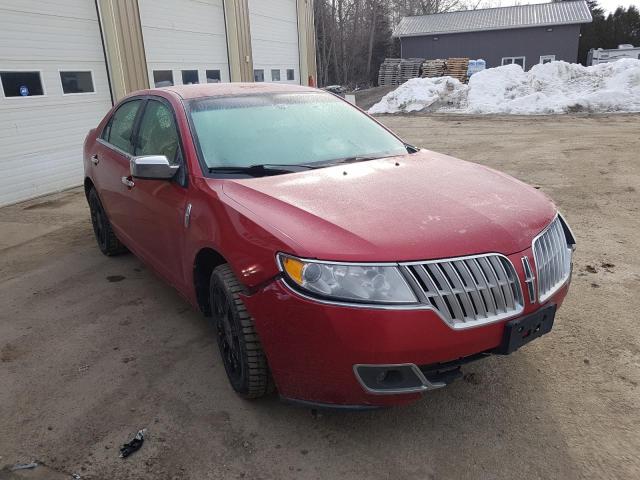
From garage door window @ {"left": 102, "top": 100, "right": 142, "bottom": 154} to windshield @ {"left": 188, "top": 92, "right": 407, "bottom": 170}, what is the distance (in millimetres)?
960

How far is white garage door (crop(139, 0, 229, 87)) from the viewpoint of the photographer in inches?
433

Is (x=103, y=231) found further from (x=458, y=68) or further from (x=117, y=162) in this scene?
(x=458, y=68)

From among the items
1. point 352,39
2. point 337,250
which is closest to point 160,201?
point 337,250

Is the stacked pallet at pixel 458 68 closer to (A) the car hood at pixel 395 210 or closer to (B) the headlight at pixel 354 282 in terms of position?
(A) the car hood at pixel 395 210

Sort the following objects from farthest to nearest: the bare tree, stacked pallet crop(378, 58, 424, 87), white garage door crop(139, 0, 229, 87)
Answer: the bare tree
stacked pallet crop(378, 58, 424, 87)
white garage door crop(139, 0, 229, 87)

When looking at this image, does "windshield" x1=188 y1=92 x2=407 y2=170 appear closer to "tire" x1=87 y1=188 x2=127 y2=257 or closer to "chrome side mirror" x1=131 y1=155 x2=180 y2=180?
"chrome side mirror" x1=131 y1=155 x2=180 y2=180

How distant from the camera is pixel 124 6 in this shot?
32.7 feet

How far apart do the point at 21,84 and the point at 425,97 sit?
15.9 metres

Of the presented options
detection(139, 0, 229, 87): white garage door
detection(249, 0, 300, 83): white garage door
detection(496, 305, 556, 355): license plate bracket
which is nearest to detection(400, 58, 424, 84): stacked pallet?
detection(249, 0, 300, 83): white garage door

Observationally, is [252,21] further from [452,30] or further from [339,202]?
[452,30]

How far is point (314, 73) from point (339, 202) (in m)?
16.1

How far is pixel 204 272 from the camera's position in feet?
10.0

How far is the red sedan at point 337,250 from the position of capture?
2100 mm

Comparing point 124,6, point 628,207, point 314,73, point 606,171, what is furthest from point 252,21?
point 628,207
